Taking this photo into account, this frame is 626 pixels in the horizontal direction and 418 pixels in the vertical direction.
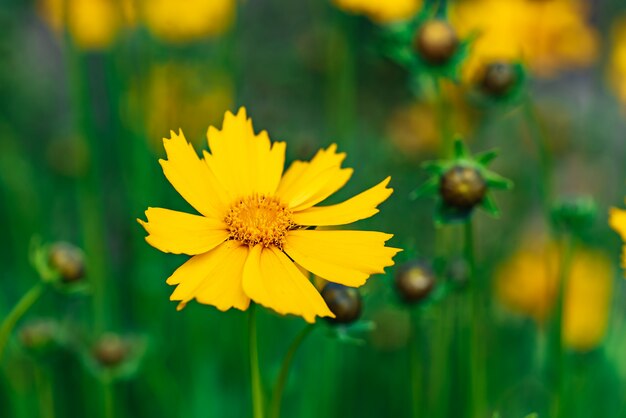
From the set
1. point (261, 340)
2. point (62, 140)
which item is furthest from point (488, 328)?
point (62, 140)

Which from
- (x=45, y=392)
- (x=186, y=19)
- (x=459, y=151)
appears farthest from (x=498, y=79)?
(x=186, y=19)

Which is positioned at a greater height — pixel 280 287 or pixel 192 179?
pixel 192 179

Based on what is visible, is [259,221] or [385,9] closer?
[259,221]

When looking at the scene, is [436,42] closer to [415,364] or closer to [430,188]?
[430,188]

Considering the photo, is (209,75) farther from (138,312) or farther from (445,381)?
(445,381)

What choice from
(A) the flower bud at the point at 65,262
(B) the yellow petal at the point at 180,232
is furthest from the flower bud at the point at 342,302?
(A) the flower bud at the point at 65,262

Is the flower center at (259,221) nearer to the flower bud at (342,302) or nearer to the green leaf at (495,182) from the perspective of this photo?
the flower bud at (342,302)

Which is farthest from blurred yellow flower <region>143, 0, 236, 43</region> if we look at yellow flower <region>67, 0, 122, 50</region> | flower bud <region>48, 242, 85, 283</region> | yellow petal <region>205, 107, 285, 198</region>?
yellow petal <region>205, 107, 285, 198</region>
